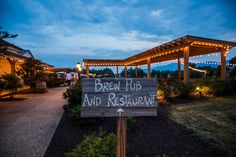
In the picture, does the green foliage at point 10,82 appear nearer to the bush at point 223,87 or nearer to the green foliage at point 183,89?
the green foliage at point 183,89

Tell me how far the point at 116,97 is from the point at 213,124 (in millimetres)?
3988

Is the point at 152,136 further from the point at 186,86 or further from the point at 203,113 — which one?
the point at 186,86

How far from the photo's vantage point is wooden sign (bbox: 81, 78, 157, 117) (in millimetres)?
2021

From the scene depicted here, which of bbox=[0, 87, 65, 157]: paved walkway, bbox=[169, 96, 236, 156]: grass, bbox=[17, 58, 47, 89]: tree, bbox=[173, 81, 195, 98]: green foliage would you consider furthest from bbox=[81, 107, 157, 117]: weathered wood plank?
bbox=[17, 58, 47, 89]: tree

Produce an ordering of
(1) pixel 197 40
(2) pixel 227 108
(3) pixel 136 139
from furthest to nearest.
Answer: (1) pixel 197 40, (2) pixel 227 108, (3) pixel 136 139

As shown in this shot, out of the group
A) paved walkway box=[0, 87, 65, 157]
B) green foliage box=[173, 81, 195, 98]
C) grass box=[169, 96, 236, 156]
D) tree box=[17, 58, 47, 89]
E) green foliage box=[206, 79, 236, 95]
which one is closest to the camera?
paved walkway box=[0, 87, 65, 157]

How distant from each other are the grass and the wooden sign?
94.7 inches

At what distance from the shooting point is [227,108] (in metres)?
6.52

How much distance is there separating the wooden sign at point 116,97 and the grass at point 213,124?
2.40 m

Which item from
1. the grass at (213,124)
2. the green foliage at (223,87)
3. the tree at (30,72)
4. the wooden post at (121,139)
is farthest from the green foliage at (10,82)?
the green foliage at (223,87)

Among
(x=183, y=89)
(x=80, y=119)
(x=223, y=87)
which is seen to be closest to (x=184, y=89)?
(x=183, y=89)

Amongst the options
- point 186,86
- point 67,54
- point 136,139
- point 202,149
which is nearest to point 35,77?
point 186,86

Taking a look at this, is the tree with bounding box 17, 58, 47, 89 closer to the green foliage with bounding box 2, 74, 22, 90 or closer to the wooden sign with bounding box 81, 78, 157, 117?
the green foliage with bounding box 2, 74, 22, 90

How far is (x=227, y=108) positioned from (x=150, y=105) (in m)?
5.85
